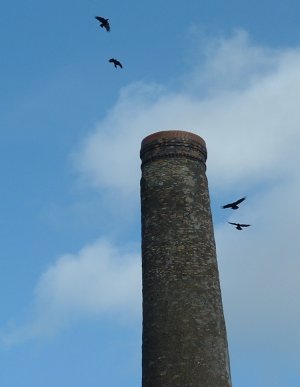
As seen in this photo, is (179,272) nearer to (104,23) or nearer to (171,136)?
(171,136)

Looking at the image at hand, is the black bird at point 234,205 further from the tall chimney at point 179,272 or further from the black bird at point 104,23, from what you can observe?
the black bird at point 104,23

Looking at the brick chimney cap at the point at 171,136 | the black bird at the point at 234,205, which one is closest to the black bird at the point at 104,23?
the brick chimney cap at the point at 171,136

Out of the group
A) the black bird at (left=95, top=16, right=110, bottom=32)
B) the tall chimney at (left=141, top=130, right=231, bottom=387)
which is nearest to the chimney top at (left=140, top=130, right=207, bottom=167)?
the tall chimney at (left=141, top=130, right=231, bottom=387)

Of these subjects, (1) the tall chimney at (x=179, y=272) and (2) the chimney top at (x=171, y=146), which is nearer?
(1) the tall chimney at (x=179, y=272)

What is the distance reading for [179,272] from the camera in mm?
12156

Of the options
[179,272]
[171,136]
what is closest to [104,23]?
[171,136]

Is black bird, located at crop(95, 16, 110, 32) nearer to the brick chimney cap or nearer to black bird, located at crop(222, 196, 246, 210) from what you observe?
the brick chimney cap

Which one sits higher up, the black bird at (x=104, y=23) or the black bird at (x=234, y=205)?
the black bird at (x=104, y=23)

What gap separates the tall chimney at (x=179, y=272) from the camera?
11.5m

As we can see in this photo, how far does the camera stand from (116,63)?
15109 mm

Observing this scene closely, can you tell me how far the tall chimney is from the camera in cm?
1153

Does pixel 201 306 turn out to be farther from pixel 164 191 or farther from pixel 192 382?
pixel 164 191

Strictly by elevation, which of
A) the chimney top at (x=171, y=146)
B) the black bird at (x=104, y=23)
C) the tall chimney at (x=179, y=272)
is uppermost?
the black bird at (x=104, y=23)

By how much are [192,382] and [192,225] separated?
308 cm
